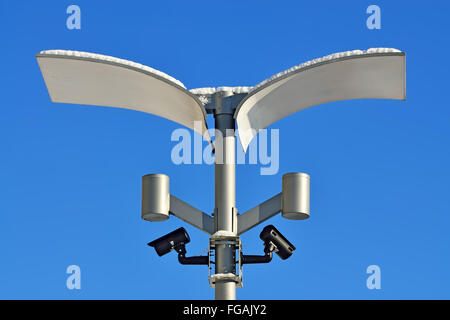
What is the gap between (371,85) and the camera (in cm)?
1844

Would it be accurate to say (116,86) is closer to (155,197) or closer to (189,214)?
(155,197)

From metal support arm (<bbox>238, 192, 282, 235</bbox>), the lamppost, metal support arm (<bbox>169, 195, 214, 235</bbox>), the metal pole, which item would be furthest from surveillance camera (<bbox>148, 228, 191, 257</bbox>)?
metal support arm (<bbox>238, 192, 282, 235</bbox>)

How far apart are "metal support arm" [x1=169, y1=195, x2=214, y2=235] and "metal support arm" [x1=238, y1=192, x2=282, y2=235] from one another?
0.50 m

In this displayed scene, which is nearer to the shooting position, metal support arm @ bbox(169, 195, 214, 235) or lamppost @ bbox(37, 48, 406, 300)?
lamppost @ bbox(37, 48, 406, 300)

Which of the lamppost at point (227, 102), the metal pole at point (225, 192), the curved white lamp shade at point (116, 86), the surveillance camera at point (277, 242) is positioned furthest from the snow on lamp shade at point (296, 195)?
the curved white lamp shade at point (116, 86)

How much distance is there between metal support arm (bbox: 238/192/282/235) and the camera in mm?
17828

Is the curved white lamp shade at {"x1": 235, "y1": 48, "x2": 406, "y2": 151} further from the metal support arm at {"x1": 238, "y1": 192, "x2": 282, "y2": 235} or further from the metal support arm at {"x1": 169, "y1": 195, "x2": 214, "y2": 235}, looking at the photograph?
the metal support arm at {"x1": 169, "y1": 195, "x2": 214, "y2": 235}

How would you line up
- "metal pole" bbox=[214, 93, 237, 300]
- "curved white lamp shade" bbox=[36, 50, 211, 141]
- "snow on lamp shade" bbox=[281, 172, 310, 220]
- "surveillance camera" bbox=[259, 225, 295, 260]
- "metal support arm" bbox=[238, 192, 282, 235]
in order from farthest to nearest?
"curved white lamp shade" bbox=[36, 50, 211, 141]
"metal support arm" bbox=[238, 192, 282, 235]
"surveillance camera" bbox=[259, 225, 295, 260]
"snow on lamp shade" bbox=[281, 172, 310, 220]
"metal pole" bbox=[214, 93, 237, 300]

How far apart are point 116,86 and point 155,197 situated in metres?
2.10
